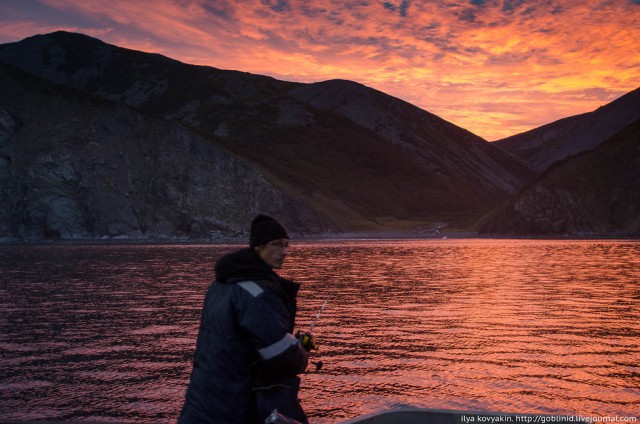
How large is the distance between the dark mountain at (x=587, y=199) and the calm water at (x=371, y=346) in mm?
116906

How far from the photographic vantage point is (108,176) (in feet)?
434

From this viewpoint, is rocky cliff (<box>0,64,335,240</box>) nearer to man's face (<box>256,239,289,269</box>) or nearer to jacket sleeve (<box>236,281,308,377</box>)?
man's face (<box>256,239,289,269</box>)

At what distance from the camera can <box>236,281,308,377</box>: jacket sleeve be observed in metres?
6.10

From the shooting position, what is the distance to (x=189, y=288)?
3956cm

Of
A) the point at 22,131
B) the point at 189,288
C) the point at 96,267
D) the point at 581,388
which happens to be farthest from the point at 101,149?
the point at 581,388

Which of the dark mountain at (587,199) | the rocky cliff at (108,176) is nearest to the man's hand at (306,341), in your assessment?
the rocky cliff at (108,176)

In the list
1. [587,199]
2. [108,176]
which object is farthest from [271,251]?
[587,199]

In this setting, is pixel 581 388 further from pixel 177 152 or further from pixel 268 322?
pixel 177 152

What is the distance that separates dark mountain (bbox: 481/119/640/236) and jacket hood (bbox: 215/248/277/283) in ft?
516

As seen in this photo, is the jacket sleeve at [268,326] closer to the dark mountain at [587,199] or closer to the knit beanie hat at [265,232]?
the knit beanie hat at [265,232]

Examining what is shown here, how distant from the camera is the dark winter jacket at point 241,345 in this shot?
242 inches

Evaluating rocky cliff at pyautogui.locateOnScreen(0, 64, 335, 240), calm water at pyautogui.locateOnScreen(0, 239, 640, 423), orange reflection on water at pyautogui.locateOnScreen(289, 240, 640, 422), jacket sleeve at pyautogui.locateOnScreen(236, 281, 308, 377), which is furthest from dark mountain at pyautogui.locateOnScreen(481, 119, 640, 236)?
jacket sleeve at pyautogui.locateOnScreen(236, 281, 308, 377)

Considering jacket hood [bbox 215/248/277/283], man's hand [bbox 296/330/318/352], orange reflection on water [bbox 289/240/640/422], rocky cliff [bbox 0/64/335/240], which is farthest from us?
rocky cliff [bbox 0/64/335/240]

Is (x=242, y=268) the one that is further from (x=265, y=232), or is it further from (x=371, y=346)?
(x=371, y=346)
